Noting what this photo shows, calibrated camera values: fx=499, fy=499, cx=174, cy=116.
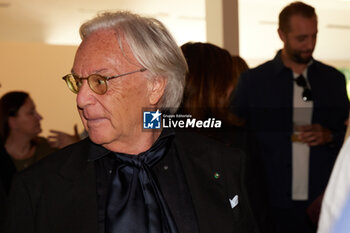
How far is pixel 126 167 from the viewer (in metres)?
1.82

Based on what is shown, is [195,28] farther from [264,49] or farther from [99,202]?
[99,202]

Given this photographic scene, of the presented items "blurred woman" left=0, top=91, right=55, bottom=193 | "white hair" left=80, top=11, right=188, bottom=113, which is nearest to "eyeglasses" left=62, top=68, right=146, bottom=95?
"white hair" left=80, top=11, right=188, bottom=113

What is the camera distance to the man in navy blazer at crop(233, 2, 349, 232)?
338 centimetres

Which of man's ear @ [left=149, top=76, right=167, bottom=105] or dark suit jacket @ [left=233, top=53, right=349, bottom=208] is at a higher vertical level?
man's ear @ [left=149, top=76, right=167, bottom=105]

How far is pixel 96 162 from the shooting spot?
1.83 m

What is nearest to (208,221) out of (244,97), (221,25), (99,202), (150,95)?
(99,202)

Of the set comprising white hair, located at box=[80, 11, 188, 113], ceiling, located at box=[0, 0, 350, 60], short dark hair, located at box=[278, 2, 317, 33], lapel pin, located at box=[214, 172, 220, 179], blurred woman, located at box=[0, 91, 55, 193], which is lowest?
blurred woman, located at box=[0, 91, 55, 193]

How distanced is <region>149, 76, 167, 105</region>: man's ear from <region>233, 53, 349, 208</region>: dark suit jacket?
1.42 meters

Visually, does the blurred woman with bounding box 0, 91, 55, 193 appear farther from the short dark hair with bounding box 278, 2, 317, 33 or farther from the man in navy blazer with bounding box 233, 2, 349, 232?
the short dark hair with bounding box 278, 2, 317, 33

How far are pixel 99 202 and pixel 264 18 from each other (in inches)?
322

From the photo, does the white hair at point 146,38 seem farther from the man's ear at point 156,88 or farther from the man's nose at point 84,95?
the man's nose at point 84,95

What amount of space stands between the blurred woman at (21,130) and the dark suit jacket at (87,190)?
10.7 ft

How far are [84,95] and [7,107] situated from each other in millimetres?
3748

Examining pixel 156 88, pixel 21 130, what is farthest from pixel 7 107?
pixel 156 88
